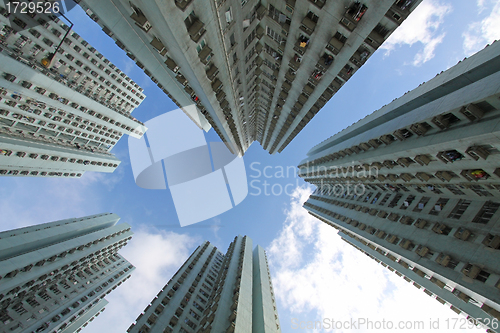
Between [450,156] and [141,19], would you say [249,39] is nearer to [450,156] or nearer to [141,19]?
[141,19]

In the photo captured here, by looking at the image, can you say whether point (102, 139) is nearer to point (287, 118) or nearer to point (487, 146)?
point (287, 118)

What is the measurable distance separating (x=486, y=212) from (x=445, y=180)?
4293 millimetres

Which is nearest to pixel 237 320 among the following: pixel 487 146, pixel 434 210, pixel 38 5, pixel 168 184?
pixel 168 184

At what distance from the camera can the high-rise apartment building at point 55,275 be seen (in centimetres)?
3938

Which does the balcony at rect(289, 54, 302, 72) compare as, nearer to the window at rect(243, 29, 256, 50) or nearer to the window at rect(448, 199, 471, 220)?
the window at rect(243, 29, 256, 50)

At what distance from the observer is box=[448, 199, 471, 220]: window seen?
2372 centimetres

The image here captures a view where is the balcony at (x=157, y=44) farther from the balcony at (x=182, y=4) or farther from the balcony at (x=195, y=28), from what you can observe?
the balcony at (x=182, y=4)

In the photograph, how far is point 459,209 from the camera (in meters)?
24.2

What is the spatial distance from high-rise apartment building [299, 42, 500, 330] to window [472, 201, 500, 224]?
71mm

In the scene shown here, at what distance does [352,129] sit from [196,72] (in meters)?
38.8

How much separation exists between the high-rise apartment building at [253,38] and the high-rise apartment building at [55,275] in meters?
44.1

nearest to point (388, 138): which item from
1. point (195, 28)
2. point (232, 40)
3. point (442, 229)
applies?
point (442, 229)

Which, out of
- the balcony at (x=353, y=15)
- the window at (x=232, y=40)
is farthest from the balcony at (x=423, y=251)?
the window at (x=232, y=40)

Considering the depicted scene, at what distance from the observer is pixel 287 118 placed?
1638 inches
